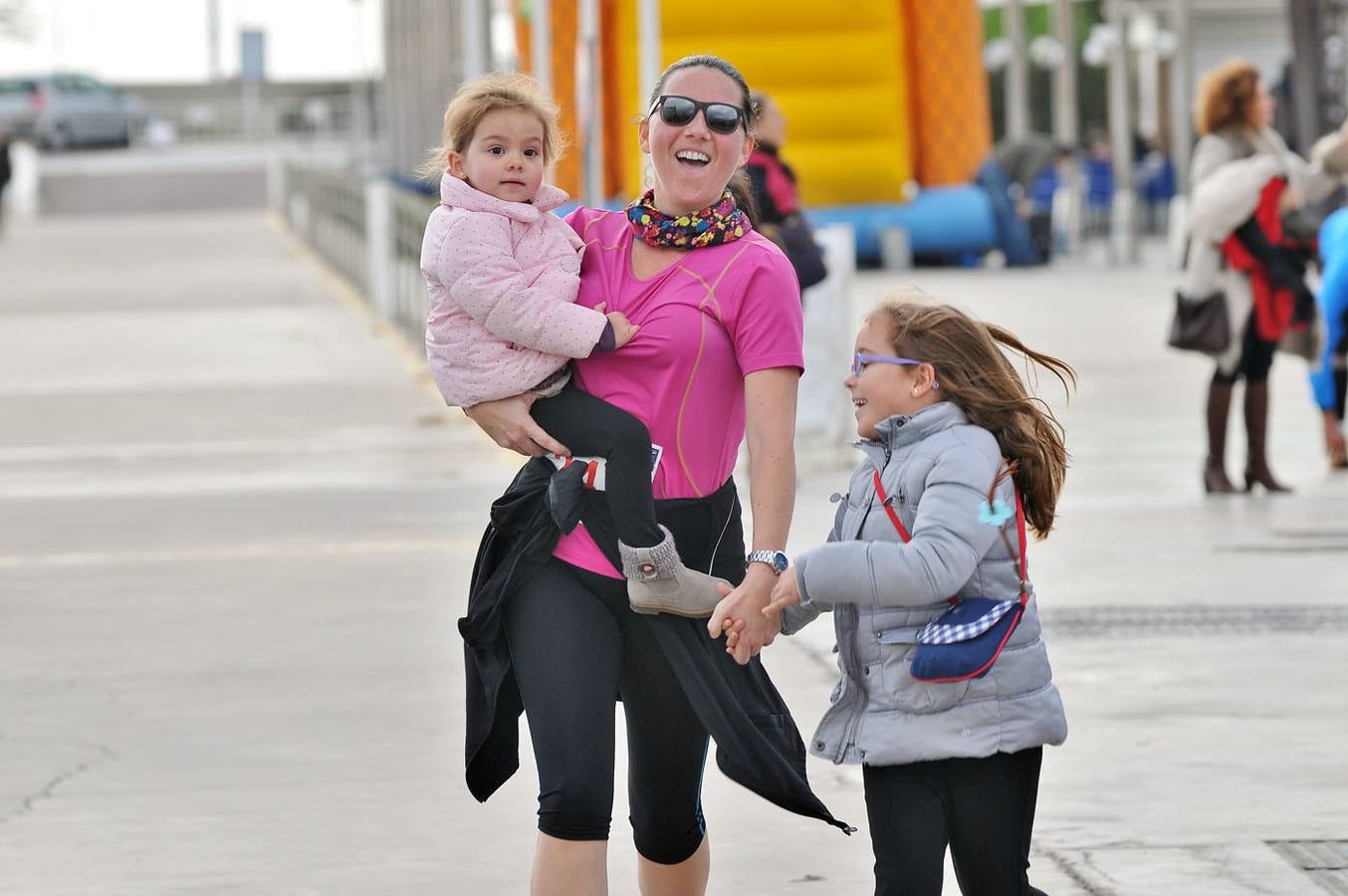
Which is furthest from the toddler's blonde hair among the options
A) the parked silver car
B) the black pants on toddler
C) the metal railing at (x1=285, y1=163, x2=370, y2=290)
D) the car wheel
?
the car wheel

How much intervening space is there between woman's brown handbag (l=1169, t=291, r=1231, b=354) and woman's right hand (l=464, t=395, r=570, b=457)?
7.18 metres

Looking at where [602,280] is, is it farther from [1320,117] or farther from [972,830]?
[1320,117]

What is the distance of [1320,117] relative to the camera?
22406mm

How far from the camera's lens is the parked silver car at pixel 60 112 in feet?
226

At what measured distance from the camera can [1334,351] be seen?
12.1 m

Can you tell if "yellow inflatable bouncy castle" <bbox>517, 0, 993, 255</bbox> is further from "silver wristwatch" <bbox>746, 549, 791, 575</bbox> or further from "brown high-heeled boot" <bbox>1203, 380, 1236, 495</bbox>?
"silver wristwatch" <bbox>746, 549, 791, 575</bbox>

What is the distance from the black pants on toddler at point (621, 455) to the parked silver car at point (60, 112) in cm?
6641

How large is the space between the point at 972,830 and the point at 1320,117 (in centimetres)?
1931

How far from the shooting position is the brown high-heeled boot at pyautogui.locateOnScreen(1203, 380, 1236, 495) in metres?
11.4

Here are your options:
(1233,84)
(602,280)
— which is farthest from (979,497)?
(1233,84)

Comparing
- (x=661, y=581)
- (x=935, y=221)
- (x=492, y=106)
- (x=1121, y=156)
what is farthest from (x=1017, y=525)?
(x=1121, y=156)

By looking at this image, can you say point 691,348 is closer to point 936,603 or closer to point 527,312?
point 527,312

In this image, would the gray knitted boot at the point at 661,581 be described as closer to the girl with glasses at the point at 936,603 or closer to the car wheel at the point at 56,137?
the girl with glasses at the point at 936,603

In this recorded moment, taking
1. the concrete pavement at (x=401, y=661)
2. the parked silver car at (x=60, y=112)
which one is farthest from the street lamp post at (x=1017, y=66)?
the parked silver car at (x=60, y=112)
